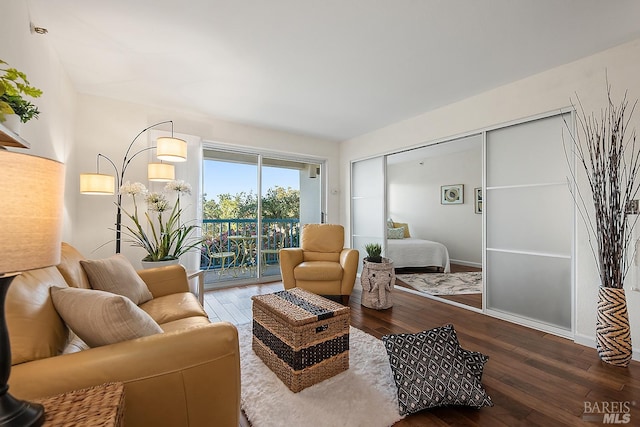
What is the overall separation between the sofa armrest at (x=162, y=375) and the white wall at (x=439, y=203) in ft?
18.0

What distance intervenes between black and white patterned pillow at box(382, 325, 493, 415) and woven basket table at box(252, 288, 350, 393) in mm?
354

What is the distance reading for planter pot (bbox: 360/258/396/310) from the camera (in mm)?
3273

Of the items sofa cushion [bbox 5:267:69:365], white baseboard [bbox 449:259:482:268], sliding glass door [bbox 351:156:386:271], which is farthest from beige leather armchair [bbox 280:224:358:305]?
white baseboard [bbox 449:259:482:268]

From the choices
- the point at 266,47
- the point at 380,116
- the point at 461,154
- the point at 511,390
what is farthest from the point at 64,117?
the point at 461,154

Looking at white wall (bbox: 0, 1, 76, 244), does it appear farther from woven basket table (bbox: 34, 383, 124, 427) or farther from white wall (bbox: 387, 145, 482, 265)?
white wall (bbox: 387, 145, 482, 265)

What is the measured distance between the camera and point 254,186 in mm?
4738

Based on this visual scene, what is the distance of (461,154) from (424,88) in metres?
3.73

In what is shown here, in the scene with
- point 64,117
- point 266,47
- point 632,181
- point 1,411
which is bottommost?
point 1,411

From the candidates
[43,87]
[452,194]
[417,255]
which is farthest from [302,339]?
[452,194]

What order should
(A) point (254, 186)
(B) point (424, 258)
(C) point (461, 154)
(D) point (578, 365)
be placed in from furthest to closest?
(C) point (461, 154)
(B) point (424, 258)
(A) point (254, 186)
(D) point (578, 365)

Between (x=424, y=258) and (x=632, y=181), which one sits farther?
(x=424, y=258)

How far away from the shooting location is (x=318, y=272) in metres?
3.44

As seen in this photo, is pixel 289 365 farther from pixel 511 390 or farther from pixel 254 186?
pixel 254 186

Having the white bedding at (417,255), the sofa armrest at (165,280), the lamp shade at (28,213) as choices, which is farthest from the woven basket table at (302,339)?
the white bedding at (417,255)
